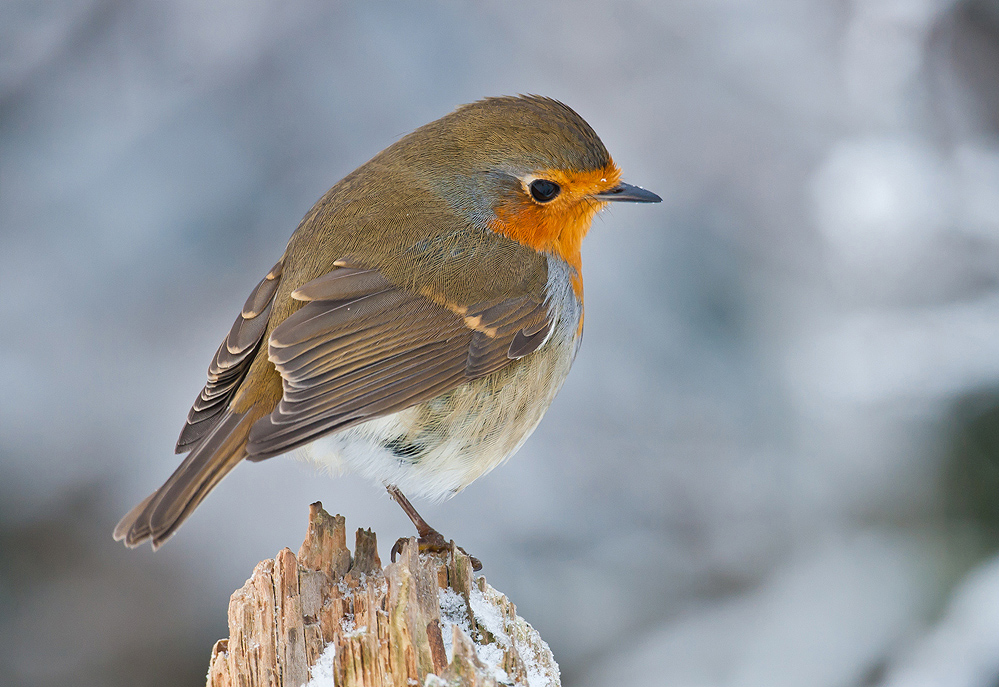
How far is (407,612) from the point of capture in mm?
1960

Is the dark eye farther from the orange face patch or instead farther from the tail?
the tail

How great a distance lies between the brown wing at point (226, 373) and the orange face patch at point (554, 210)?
78 centimetres

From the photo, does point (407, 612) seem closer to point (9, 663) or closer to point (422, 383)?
point (422, 383)

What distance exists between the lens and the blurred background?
12.5ft

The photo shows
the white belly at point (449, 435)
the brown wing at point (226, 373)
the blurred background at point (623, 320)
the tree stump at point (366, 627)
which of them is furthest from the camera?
the blurred background at point (623, 320)

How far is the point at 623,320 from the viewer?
4.14 m

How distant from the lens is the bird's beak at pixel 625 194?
119 inches

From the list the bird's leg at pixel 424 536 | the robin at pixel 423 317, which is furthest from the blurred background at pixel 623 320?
the robin at pixel 423 317

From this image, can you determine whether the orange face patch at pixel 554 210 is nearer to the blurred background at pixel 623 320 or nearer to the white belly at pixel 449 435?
the white belly at pixel 449 435

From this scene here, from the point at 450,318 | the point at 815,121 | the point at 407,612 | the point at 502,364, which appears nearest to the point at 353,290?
the point at 450,318

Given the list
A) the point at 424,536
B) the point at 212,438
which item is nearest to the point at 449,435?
the point at 424,536

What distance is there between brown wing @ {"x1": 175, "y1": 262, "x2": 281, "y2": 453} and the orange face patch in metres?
0.78

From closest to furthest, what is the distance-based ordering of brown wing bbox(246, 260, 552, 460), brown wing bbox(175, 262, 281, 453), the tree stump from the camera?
the tree stump, brown wing bbox(246, 260, 552, 460), brown wing bbox(175, 262, 281, 453)

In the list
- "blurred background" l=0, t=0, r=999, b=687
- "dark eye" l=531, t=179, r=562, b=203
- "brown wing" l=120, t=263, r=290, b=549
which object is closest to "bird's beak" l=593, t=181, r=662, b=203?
"dark eye" l=531, t=179, r=562, b=203
